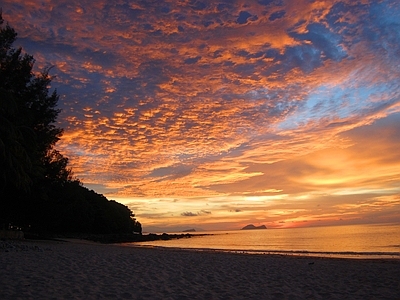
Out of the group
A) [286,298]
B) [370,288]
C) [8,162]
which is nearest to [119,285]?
[286,298]

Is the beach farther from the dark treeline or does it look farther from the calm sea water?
the calm sea water

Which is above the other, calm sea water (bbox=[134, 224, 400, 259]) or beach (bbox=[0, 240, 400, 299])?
calm sea water (bbox=[134, 224, 400, 259])

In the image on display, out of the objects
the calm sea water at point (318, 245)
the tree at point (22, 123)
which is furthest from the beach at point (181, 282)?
the calm sea water at point (318, 245)

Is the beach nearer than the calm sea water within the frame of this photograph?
Yes

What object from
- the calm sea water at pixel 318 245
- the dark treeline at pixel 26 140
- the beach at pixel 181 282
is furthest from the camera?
the calm sea water at pixel 318 245

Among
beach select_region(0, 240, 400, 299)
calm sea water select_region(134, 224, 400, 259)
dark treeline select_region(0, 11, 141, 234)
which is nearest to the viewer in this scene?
beach select_region(0, 240, 400, 299)

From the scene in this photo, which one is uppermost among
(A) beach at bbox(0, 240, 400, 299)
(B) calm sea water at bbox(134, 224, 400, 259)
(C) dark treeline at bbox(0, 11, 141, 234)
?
(C) dark treeline at bbox(0, 11, 141, 234)

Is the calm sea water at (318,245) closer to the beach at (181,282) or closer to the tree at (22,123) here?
the beach at (181,282)

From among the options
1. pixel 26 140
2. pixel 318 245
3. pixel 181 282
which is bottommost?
pixel 181 282

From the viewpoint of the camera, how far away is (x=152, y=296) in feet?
27.0

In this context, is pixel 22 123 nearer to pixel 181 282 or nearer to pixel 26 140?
pixel 26 140

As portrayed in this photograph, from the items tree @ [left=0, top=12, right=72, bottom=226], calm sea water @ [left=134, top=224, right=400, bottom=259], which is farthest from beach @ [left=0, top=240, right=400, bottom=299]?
calm sea water @ [left=134, top=224, right=400, bottom=259]

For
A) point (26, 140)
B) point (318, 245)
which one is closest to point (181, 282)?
point (26, 140)

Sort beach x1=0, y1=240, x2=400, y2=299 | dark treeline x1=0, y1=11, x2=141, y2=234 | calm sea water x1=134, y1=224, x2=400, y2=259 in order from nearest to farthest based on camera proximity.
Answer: beach x1=0, y1=240, x2=400, y2=299
dark treeline x1=0, y1=11, x2=141, y2=234
calm sea water x1=134, y1=224, x2=400, y2=259
